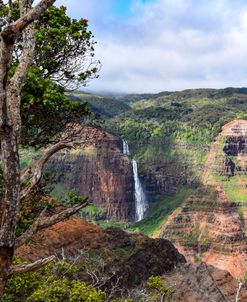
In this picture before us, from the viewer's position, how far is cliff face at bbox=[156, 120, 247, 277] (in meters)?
148

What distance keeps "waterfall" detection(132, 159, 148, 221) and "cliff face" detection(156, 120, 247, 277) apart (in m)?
25.4

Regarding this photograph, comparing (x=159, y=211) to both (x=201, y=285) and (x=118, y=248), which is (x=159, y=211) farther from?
(x=201, y=285)

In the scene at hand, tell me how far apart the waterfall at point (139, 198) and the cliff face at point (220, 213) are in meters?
25.4

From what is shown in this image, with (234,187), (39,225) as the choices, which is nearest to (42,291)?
(39,225)

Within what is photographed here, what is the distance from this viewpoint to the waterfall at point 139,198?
193500mm

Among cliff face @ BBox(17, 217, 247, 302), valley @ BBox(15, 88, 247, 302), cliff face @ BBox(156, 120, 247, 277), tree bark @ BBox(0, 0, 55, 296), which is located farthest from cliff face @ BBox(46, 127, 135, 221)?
tree bark @ BBox(0, 0, 55, 296)

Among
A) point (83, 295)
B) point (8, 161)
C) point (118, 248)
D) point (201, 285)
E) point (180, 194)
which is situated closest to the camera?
point (8, 161)

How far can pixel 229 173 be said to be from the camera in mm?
182500

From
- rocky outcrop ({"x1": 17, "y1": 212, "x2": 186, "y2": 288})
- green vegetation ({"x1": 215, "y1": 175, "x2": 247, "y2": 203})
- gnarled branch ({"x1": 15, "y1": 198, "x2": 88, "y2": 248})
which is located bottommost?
green vegetation ({"x1": 215, "y1": 175, "x2": 247, "y2": 203})

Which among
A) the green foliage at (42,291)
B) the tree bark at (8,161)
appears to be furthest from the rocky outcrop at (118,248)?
the tree bark at (8,161)

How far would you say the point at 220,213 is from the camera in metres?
164

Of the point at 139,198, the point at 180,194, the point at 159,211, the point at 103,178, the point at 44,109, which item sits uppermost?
the point at 44,109

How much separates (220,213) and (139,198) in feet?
149

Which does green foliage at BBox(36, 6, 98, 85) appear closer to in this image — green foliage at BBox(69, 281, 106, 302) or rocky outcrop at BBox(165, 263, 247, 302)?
green foliage at BBox(69, 281, 106, 302)
